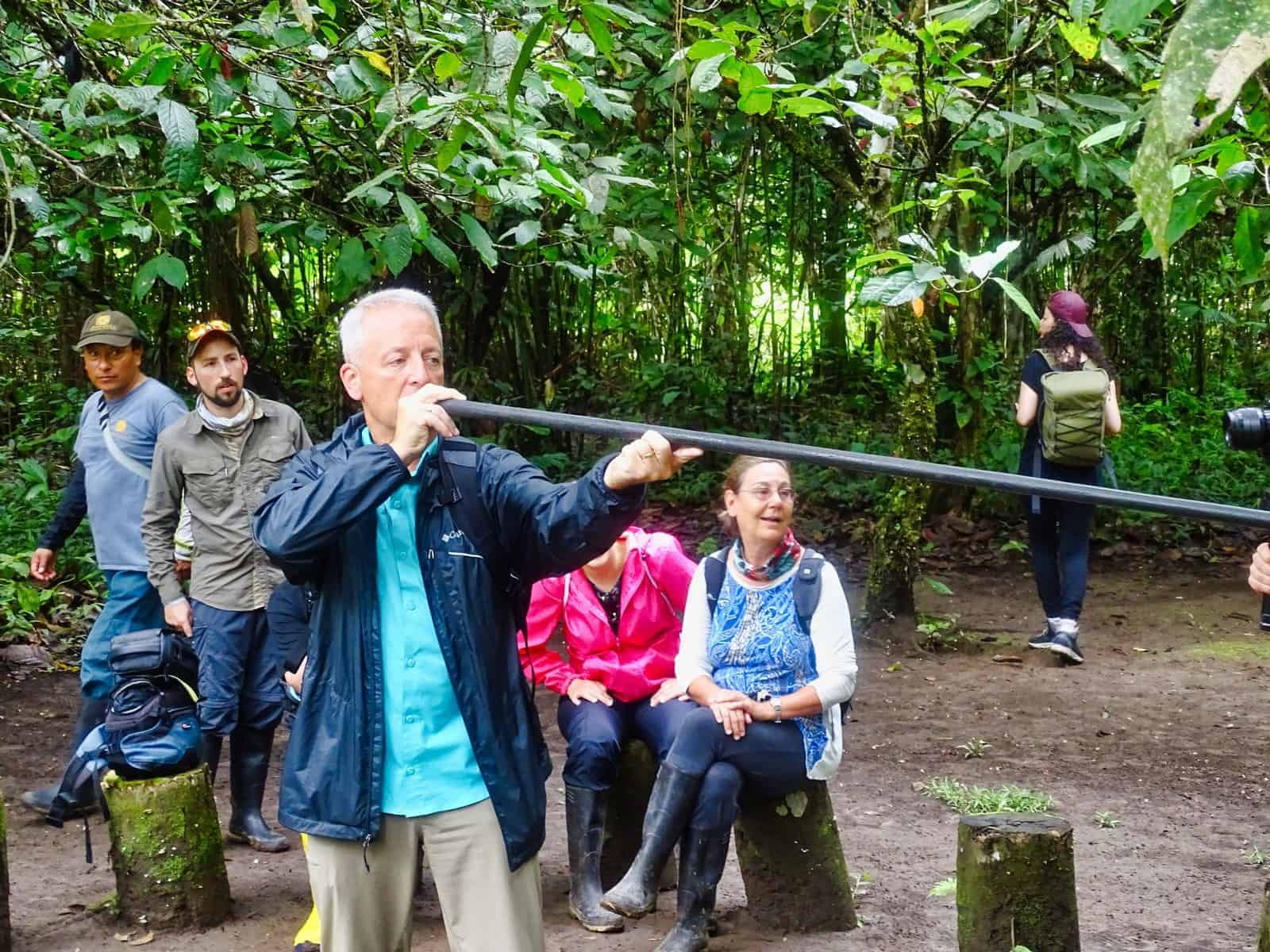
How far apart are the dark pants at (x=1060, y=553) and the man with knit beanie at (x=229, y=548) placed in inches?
171

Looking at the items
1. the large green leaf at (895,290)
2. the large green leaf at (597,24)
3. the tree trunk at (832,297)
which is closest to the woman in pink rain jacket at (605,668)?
the large green leaf at (895,290)

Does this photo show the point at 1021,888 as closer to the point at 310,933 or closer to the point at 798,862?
the point at 798,862

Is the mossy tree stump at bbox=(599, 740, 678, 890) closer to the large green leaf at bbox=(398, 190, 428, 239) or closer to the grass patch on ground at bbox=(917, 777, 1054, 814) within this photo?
the grass patch on ground at bbox=(917, 777, 1054, 814)

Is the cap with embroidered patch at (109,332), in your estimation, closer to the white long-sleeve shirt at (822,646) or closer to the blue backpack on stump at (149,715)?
the blue backpack on stump at (149,715)

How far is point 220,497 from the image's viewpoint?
505 centimetres

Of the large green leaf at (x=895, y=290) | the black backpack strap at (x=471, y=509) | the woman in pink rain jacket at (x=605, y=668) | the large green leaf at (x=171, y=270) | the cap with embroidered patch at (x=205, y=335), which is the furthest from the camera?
the cap with embroidered patch at (x=205, y=335)

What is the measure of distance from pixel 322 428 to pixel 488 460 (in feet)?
30.1

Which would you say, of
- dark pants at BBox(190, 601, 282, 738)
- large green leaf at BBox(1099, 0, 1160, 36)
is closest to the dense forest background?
large green leaf at BBox(1099, 0, 1160, 36)

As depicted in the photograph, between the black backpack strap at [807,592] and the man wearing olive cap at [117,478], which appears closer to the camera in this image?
the black backpack strap at [807,592]

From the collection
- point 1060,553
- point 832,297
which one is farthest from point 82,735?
→ point 832,297

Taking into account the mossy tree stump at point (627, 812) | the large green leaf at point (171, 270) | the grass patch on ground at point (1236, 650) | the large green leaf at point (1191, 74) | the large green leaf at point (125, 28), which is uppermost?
the large green leaf at point (125, 28)

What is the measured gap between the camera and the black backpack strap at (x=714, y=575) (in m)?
4.27

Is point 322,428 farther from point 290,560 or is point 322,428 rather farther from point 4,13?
point 290,560

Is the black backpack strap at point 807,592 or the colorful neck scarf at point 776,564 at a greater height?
the colorful neck scarf at point 776,564
